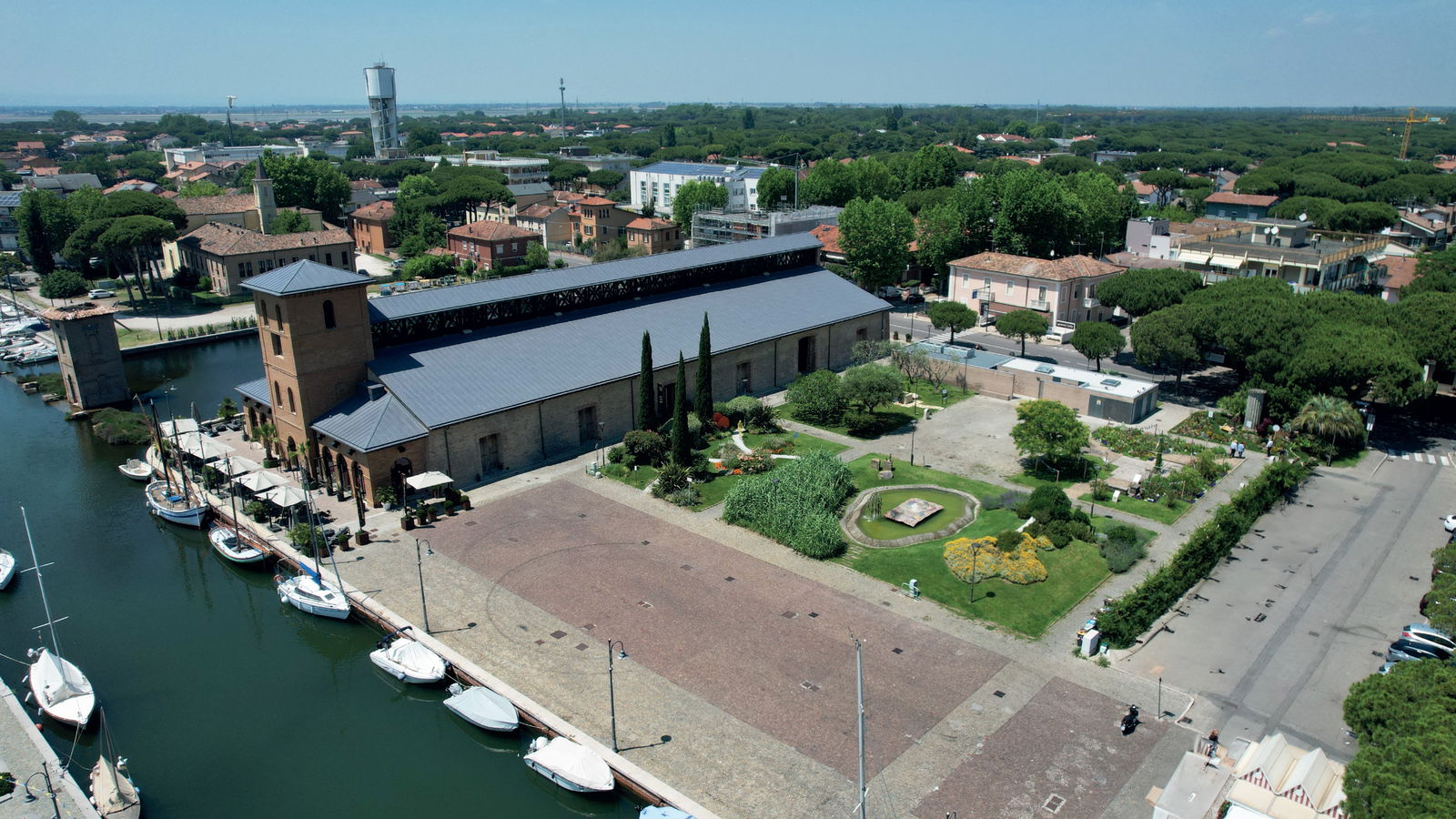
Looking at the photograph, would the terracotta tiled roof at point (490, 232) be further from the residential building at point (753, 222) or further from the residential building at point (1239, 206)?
the residential building at point (1239, 206)

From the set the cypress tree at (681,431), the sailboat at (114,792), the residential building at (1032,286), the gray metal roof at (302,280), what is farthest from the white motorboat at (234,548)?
the residential building at (1032,286)

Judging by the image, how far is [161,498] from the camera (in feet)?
151

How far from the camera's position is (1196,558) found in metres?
37.5

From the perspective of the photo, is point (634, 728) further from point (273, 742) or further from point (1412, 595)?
point (1412, 595)

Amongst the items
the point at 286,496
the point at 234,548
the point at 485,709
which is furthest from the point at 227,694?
the point at 286,496

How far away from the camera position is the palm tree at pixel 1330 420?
50719 millimetres

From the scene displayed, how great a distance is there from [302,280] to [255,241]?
60.5 metres

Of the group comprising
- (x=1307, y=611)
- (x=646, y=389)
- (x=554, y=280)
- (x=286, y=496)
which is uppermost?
(x=554, y=280)

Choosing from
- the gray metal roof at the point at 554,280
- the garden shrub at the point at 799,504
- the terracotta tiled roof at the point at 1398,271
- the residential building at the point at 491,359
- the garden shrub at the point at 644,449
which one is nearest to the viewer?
the garden shrub at the point at 799,504

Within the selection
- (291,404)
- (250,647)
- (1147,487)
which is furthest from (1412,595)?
(291,404)

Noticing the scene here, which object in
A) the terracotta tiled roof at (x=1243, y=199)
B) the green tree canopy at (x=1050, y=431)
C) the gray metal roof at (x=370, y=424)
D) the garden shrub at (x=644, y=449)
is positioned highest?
the terracotta tiled roof at (x=1243, y=199)

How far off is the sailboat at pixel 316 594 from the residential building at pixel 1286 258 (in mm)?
73977

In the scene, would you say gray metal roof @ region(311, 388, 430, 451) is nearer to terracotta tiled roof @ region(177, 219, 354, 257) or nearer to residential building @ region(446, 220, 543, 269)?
terracotta tiled roof @ region(177, 219, 354, 257)

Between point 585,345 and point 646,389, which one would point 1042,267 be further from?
point 585,345
